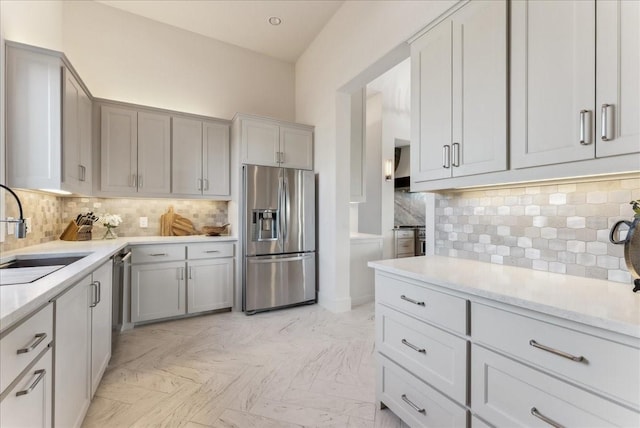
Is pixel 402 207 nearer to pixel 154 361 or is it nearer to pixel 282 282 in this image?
pixel 282 282

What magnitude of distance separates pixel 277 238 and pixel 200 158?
4.45 ft

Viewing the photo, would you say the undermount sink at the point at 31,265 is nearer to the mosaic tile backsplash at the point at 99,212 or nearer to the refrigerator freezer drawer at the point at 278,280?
the mosaic tile backsplash at the point at 99,212

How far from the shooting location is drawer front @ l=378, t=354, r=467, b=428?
1314 mm

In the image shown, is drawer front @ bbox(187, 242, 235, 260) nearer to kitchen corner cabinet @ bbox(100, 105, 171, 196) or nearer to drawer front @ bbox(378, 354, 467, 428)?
kitchen corner cabinet @ bbox(100, 105, 171, 196)

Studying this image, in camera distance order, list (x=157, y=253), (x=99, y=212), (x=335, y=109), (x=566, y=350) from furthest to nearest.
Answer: (x=335, y=109)
(x=99, y=212)
(x=157, y=253)
(x=566, y=350)

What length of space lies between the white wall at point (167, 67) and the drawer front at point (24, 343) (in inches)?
128

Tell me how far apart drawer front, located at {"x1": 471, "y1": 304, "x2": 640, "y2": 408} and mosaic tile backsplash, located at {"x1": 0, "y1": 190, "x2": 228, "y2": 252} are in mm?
3039

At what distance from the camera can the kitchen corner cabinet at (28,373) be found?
87cm

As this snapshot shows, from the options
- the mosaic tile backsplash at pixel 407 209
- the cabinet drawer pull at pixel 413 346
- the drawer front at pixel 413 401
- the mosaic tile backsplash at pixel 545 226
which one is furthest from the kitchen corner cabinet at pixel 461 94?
the mosaic tile backsplash at pixel 407 209

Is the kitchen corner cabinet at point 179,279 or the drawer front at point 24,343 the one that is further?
the kitchen corner cabinet at point 179,279

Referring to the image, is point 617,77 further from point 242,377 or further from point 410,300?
point 242,377

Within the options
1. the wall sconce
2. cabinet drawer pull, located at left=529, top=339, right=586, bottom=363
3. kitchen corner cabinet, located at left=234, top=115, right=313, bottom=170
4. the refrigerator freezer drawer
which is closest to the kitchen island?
cabinet drawer pull, located at left=529, top=339, right=586, bottom=363

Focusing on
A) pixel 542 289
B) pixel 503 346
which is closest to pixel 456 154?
pixel 542 289

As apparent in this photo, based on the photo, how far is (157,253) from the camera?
3102 millimetres
